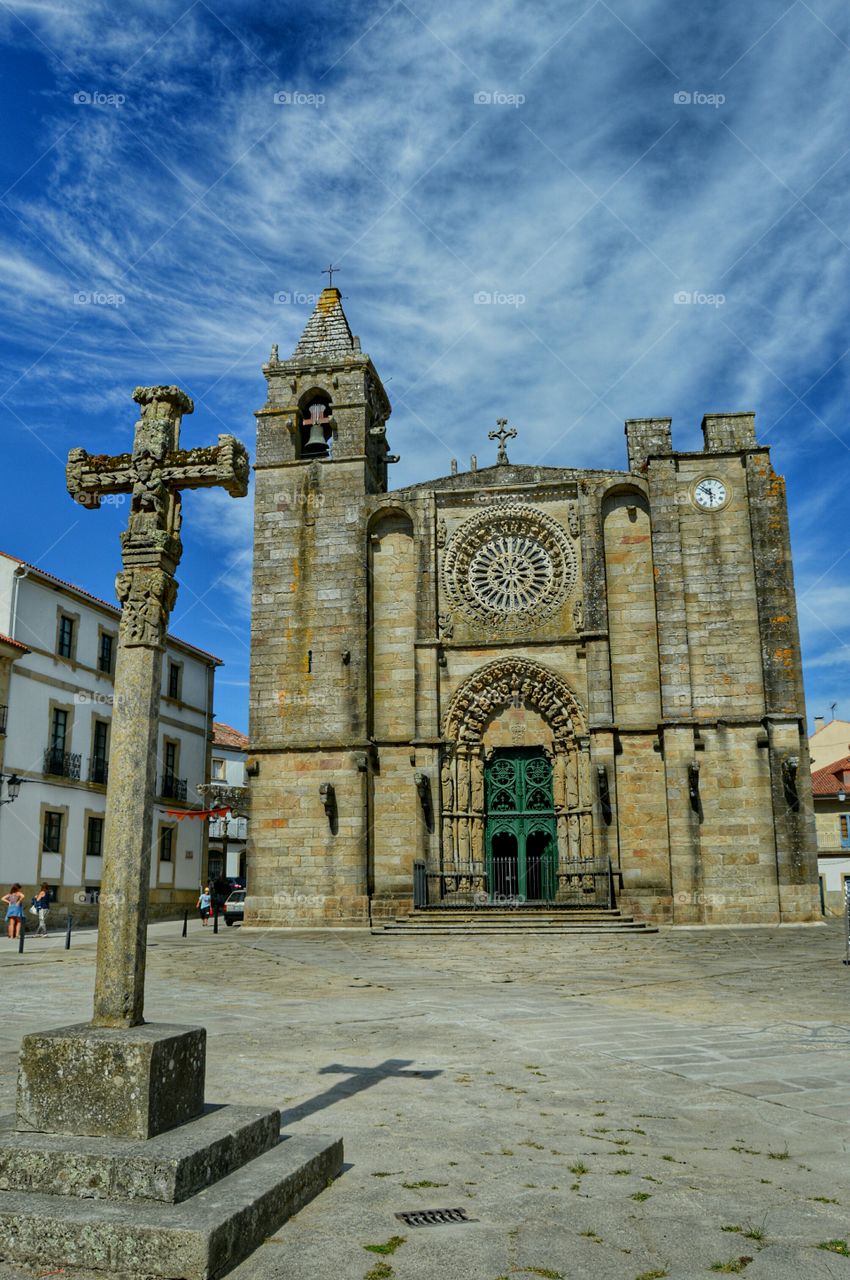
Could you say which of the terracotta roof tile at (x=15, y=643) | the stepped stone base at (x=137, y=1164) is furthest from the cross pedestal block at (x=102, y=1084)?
the terracotta roof tile at (x=15, y=643)

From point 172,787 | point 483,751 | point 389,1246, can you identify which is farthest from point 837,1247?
point 172,787

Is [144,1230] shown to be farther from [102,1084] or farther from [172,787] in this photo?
[172,787]

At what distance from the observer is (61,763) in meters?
27.0

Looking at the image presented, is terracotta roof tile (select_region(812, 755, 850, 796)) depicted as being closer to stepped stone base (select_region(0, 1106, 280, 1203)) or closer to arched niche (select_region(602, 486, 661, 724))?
arched niche (select_region(602, 486, 661, 724))

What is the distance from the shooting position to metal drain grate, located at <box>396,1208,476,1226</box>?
385cm

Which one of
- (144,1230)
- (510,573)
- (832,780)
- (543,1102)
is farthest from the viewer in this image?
(832,780)

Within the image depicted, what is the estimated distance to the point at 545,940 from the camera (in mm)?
18188

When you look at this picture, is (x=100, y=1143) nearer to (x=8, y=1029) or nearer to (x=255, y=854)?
(x=8, y=1029)

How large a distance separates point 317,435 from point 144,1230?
2252cm

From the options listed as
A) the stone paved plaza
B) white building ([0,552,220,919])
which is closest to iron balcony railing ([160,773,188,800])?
white building ([0,552,220,919])

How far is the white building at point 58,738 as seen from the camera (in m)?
25.2

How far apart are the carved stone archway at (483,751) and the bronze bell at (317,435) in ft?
22.5

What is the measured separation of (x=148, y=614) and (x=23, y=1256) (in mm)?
2722

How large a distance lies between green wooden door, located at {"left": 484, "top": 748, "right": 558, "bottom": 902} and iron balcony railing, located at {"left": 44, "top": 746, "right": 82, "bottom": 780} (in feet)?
38.3
